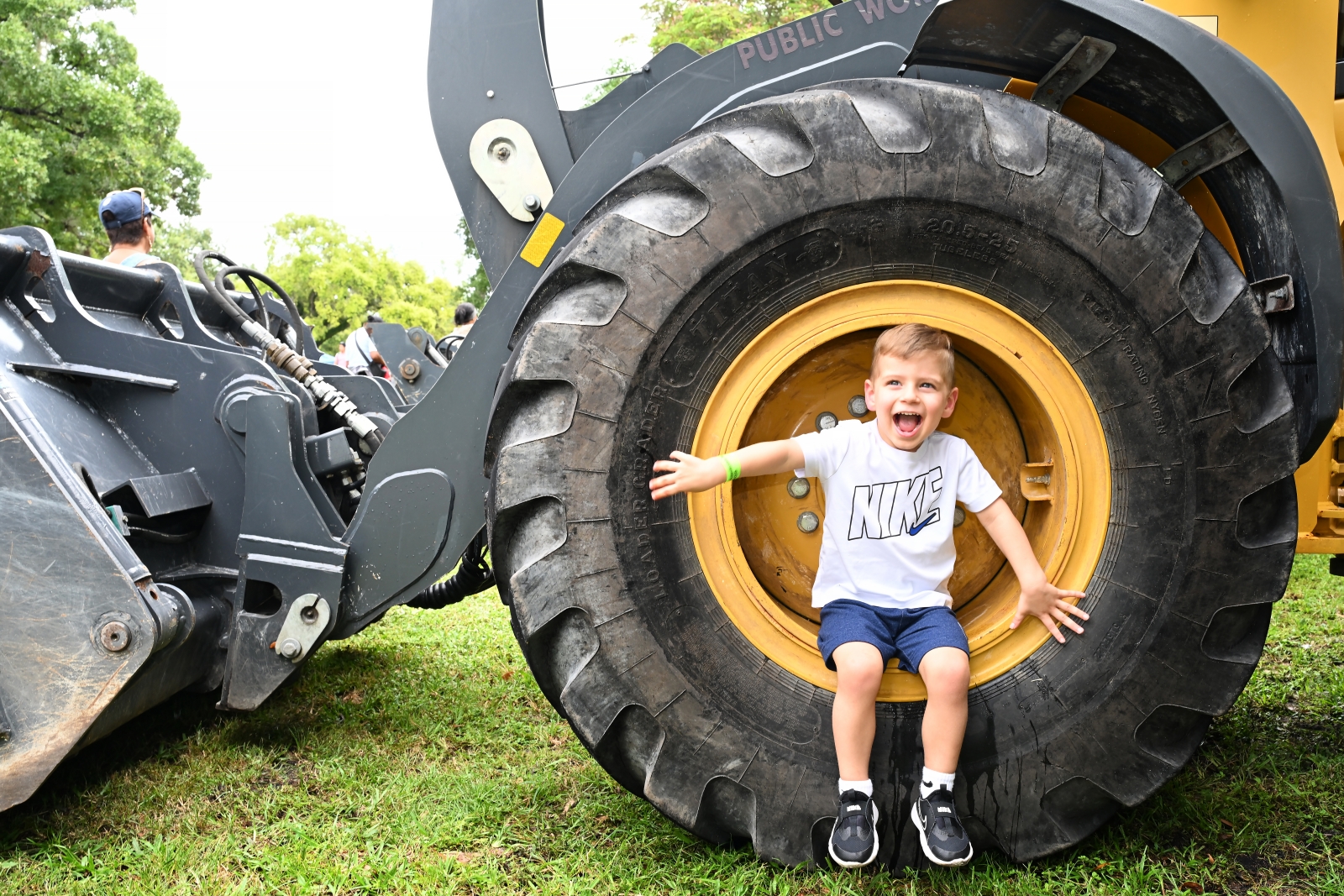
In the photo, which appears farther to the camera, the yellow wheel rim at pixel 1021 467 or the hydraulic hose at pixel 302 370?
→ the hydraulic hose at pixel 302 370

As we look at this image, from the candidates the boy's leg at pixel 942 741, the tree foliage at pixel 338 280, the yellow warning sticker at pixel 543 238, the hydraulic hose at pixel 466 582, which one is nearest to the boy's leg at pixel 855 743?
the boy's leg at pixel 942 741

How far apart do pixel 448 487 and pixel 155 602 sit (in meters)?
0.77

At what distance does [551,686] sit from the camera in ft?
6.80

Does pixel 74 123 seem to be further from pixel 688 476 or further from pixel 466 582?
pixel 688 476

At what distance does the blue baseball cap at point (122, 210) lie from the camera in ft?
13.2

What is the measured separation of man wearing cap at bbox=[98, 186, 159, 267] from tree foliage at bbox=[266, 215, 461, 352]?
32.9 m

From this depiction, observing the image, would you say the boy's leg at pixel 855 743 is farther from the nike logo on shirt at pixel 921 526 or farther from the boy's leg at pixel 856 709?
the nike logo on shirt at pixel 921 526

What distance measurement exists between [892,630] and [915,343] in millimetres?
628

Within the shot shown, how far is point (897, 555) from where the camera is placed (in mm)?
2080

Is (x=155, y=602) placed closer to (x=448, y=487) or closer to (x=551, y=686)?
(x=448, y=487)

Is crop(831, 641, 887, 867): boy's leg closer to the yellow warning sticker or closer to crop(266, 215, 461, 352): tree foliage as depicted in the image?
the yellow warning sticker

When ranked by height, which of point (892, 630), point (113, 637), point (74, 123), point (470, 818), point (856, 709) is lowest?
point (74, 123)

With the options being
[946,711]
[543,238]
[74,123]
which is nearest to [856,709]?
[946,711]

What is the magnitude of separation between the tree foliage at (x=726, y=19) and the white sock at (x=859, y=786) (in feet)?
66.6
